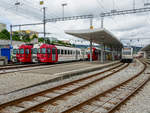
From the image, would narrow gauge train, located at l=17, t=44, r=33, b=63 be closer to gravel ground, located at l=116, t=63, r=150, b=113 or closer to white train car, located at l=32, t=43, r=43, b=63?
white train car, located at l=32, t=43, r=43, b=63

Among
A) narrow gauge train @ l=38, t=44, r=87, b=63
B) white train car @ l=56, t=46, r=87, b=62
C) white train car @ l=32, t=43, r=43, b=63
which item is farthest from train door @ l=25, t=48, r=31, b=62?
white train car @ l=56, t=46, r=87, b=62

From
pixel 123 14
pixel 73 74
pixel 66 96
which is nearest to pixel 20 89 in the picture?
pixel 66 96

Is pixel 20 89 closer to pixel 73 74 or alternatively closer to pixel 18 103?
pixel 18 103

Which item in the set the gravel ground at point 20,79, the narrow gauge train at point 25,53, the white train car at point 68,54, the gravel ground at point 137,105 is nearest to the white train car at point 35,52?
the narrow gauge train at point 25,53

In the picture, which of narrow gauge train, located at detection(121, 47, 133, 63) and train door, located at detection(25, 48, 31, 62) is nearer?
train door, located at detection(25, 48, 31, 62)

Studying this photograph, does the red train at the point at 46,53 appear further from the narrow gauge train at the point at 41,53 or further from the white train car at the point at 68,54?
the white train car at the point at 68,54

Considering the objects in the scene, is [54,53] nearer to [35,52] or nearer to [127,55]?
[35,52]

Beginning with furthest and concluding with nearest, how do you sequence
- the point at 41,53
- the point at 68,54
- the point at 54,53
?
the point at 68,54
the point at 54,53
the point at 41,53

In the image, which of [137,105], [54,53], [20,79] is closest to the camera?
[137,105]

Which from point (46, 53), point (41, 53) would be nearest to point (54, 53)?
point (46, 53)

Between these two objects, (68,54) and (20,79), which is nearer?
(20,79)

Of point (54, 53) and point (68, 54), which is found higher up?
point (54, 53)

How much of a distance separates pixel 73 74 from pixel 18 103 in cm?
602

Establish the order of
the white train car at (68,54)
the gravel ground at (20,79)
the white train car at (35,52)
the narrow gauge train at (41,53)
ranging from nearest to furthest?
the gravel ground at (20,79), the narrow gauge train at (41,53), the white train car at (35,52), the white train car at (68,54)
